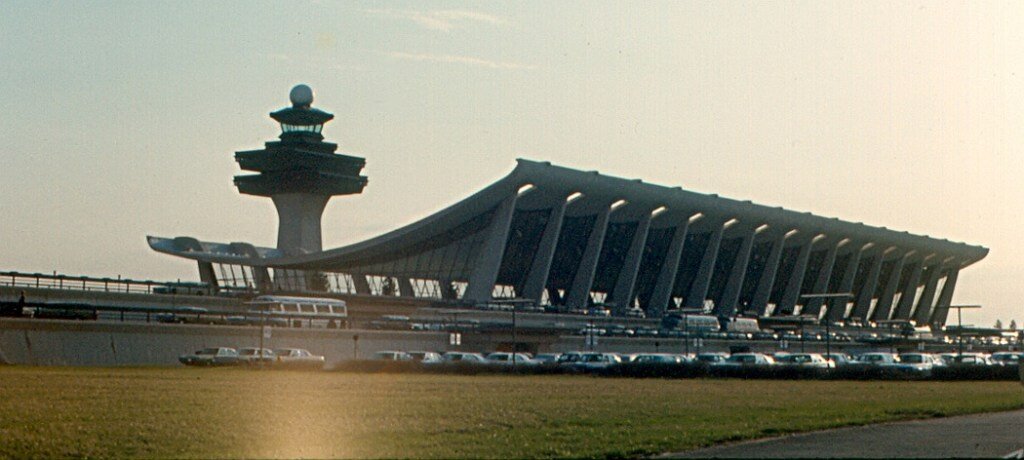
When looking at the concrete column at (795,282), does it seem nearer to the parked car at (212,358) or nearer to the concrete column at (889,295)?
the concrete column at (889,295)

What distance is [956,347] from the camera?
114 metres

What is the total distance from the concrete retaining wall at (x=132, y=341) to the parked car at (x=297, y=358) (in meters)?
2.03

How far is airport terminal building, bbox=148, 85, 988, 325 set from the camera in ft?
360

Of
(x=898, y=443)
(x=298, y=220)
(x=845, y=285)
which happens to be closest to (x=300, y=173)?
(x=298, y=220)

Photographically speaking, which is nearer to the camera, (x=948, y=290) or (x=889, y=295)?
(x=889, y=295)

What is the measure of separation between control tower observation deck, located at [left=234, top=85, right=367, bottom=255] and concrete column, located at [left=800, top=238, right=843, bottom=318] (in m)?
46.1

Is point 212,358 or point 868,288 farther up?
point 868,288

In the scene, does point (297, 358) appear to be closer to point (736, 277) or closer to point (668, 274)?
point (668, 274)

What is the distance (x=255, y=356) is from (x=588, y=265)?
185 feet

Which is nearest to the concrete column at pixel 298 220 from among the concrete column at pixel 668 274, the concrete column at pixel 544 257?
the concrete column at pixel 544 257

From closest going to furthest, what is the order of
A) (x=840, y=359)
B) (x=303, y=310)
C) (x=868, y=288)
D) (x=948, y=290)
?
(x=840, y=359)
(x=303, y=310)
(x=868, y=288)
(x=948, y=290)

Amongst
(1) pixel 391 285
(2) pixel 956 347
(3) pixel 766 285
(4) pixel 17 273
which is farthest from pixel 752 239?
(4) pixel 17 273

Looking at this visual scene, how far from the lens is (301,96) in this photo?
13950cm

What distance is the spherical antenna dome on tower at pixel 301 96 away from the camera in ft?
456
